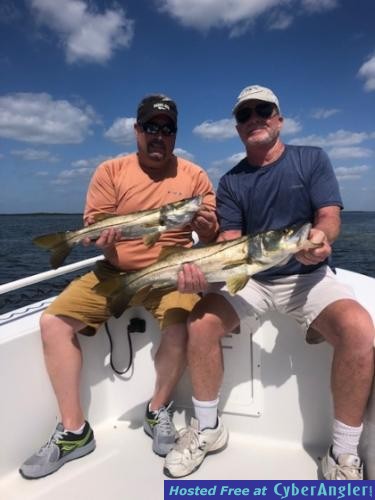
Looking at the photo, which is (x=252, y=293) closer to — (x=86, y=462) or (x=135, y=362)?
(x=135, y=362)

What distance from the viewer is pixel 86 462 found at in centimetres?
316

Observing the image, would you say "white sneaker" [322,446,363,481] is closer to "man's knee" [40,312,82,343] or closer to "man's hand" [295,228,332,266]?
"man's hand" [295,228,332,266]

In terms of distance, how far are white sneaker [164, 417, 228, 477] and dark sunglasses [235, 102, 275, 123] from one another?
2.52m

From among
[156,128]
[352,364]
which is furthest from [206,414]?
[156,128]

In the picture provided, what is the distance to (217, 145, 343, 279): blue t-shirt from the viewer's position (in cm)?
345

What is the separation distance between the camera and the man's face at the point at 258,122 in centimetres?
360

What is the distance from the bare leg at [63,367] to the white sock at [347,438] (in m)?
1.90

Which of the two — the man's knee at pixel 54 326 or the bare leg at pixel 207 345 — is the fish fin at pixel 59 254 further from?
the bare leg at pixel 207 345

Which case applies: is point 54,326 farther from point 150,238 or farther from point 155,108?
point 155,108

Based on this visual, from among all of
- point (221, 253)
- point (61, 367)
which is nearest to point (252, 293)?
point (221, 253)

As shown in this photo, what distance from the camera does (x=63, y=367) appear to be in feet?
10.9

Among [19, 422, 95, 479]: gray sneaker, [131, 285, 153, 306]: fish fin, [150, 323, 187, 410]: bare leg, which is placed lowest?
[19, 422, 95, 479]: gray sneaker

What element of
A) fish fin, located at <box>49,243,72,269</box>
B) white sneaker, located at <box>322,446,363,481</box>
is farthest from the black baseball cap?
white sneaker, located at <box>322,446,363,481</box>

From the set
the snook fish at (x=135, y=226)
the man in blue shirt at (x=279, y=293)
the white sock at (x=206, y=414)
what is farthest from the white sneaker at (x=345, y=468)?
the snook fish at (x=135, y=226)
